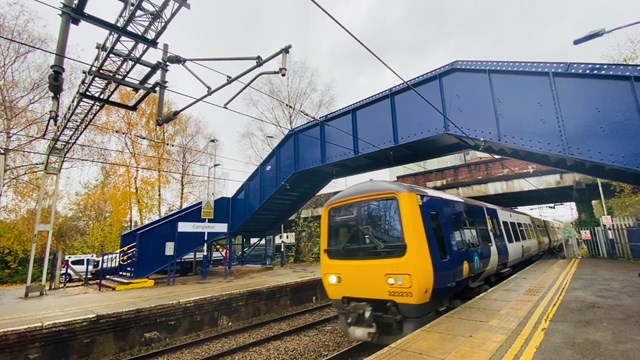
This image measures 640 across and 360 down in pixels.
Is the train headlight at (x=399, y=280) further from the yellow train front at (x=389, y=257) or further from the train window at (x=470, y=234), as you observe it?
the train window at (x=470, y=234)

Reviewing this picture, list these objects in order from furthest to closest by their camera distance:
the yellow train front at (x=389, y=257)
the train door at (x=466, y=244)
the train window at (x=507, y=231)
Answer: the train window at (x=507, y=231)
the train door at (x=466, y=244)
the yellow train front at (x=389, y=257)

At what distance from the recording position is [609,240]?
17.5 m

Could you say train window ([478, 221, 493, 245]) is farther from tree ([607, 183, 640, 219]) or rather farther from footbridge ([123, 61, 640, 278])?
tree ([607, 183, 640, 219])

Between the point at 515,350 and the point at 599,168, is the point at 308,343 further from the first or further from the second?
the point at 599,168

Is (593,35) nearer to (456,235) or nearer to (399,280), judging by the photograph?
(456,235)

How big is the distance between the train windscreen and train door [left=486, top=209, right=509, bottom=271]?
4.50 meters

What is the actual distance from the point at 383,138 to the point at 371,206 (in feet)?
19.5

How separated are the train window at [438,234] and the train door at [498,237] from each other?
11.5ft

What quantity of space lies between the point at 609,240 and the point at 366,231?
65.2ft

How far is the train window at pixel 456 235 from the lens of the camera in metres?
6.11

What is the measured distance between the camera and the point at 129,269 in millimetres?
11625

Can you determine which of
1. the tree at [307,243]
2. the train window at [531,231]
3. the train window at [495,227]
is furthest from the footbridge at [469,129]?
the train window at [531,231]

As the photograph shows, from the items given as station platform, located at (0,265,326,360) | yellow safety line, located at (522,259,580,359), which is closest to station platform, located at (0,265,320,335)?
station platform, located at (0,265,326,360)

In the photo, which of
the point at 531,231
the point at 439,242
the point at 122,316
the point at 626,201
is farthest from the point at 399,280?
the point at 626,201
